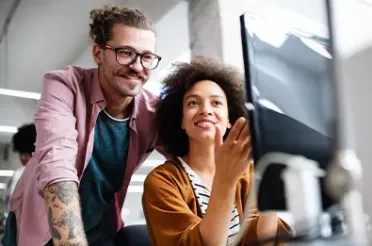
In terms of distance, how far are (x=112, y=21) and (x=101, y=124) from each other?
0.27m

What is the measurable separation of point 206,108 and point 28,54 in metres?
1.77

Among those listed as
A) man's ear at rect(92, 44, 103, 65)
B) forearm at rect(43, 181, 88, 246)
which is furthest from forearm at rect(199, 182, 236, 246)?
man's ear at rect(92, 44, 103, 65)

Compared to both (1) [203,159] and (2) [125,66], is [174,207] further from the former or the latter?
(2) [125,66]

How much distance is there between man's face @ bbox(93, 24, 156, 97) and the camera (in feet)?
4.22

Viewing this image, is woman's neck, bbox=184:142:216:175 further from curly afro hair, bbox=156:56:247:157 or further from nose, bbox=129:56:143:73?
nose, bbox=129:56:143:73

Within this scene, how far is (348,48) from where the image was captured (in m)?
0.65

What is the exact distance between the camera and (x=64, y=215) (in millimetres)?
1062

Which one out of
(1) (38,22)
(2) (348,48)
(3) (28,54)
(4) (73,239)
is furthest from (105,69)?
(3) (28,54)

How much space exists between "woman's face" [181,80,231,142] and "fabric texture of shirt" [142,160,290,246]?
0.09 meters

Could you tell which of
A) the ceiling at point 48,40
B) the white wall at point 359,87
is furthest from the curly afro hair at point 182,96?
the ceiling at point 48,40

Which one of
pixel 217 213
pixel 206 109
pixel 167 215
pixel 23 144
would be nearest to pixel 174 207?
pixel 167 215

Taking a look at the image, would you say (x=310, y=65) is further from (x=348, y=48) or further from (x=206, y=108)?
(x=206, y=108)

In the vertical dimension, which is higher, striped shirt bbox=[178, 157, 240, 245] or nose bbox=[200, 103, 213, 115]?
nose bbox=[200, 103, 213, 115]

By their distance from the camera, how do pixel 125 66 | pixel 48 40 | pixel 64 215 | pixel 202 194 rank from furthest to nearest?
pixel 48 40
pixel 125 66
pixel 202 194
pixel 64 215
